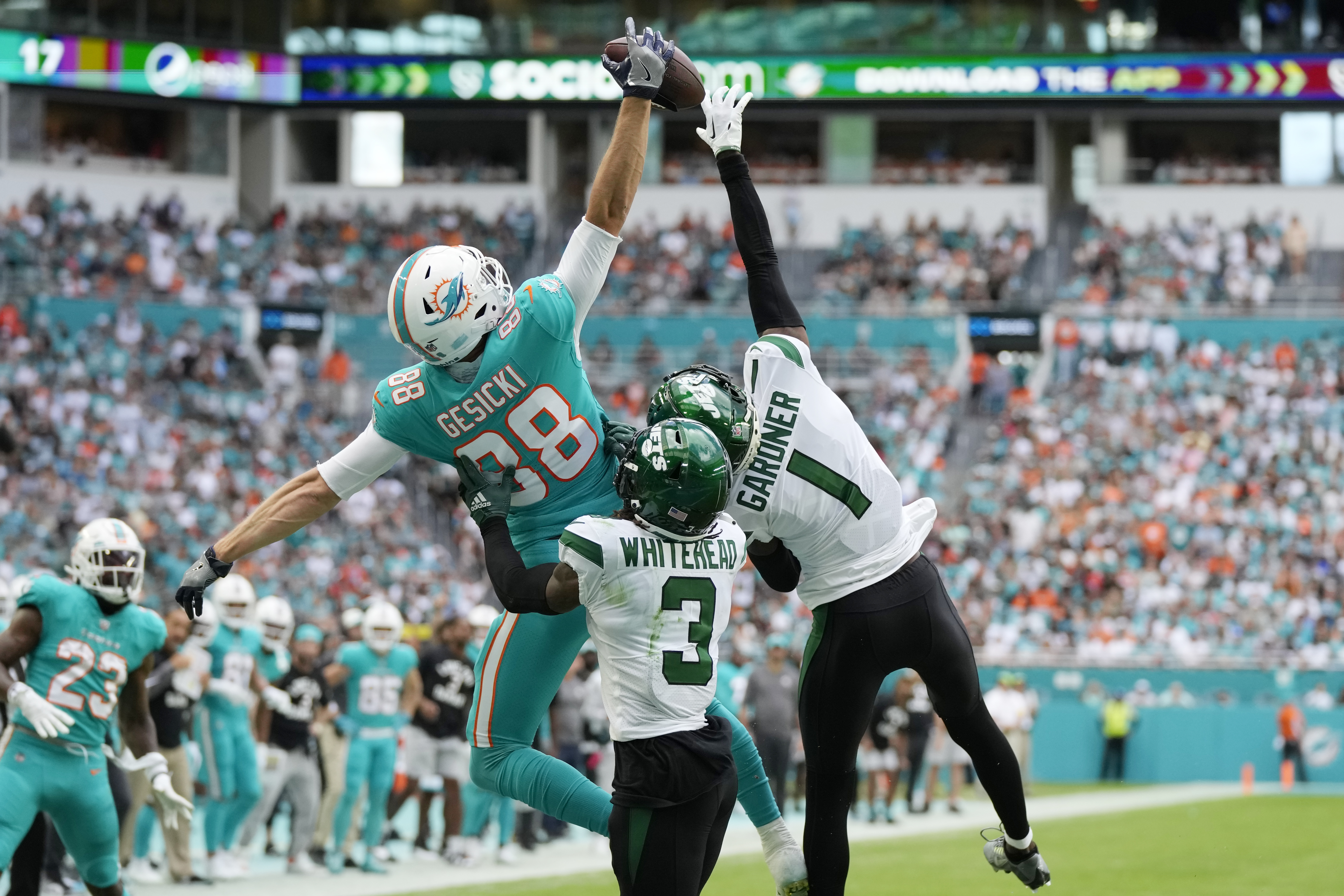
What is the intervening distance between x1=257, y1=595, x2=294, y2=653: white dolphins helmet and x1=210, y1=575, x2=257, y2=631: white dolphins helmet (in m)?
0.34

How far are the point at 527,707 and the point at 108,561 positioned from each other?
9.02 ft

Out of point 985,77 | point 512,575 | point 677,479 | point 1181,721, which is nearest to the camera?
point 677,479

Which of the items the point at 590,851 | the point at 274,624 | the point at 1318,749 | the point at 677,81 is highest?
the point at 677,81

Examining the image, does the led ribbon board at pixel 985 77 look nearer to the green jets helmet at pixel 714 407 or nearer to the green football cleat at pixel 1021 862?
the green football cleat at pixel 1021 862

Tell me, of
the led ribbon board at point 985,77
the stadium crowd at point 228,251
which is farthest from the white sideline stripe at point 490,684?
the led ribbon board at point 985,77

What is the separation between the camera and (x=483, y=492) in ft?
18.6

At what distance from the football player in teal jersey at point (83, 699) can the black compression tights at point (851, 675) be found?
3196 mm

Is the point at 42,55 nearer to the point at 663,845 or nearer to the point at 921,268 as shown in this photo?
the point at 921,268

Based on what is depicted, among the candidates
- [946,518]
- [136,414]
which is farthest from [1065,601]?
[136,414]

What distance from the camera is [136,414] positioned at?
2488cm

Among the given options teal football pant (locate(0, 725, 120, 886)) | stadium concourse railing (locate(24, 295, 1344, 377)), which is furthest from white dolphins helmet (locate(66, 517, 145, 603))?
stadium concourse railing (locate(24, 295, 1344, 377))

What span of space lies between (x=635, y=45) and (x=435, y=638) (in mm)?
8095

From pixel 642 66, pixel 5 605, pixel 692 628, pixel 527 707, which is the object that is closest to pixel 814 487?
pixel 692 628

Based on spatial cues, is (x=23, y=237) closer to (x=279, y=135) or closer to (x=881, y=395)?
(x=279, y=135)
